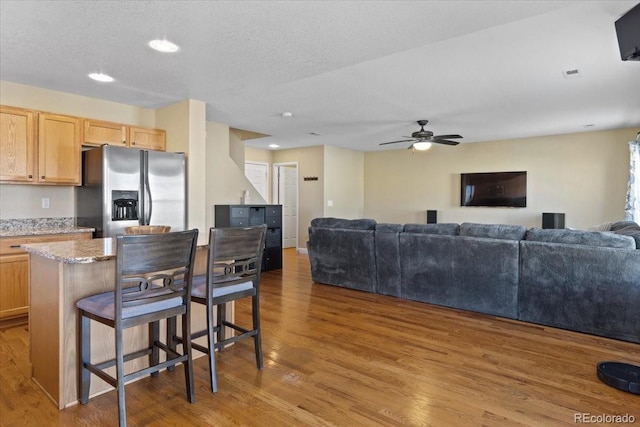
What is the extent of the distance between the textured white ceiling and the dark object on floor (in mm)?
2325

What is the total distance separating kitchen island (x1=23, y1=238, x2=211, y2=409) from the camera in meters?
2.02

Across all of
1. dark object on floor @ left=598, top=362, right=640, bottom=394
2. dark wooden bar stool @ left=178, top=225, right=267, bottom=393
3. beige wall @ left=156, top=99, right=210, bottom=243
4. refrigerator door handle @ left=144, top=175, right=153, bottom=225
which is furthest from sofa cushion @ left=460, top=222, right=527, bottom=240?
refrigerator door handle @ left=144, top=175, right=153, bottom=225

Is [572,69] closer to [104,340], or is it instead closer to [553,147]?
[553,147]

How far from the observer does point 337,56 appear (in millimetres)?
3131

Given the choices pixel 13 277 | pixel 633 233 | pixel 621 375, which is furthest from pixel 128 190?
pixel 633 233

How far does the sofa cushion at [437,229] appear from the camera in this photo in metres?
4.03

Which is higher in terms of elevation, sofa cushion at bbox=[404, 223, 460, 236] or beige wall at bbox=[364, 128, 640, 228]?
beige wall at bbox=[364, 128, 640, 228]

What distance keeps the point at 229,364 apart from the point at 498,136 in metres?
6.69

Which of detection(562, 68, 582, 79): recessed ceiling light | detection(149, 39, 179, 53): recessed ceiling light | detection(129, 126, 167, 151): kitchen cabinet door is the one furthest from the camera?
detection(129, 126, 167, 151): kitchen cabinet door

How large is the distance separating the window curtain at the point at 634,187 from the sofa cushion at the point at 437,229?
161 inches

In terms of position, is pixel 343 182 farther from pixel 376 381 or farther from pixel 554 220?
pixel 376 381

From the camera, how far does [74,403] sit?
2066mm

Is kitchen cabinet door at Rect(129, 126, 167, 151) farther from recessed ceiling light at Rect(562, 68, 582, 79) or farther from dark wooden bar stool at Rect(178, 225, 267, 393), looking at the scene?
recessed ceiling light at Rect(562, 68, 582, 79)

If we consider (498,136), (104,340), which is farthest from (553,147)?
(104,340)
